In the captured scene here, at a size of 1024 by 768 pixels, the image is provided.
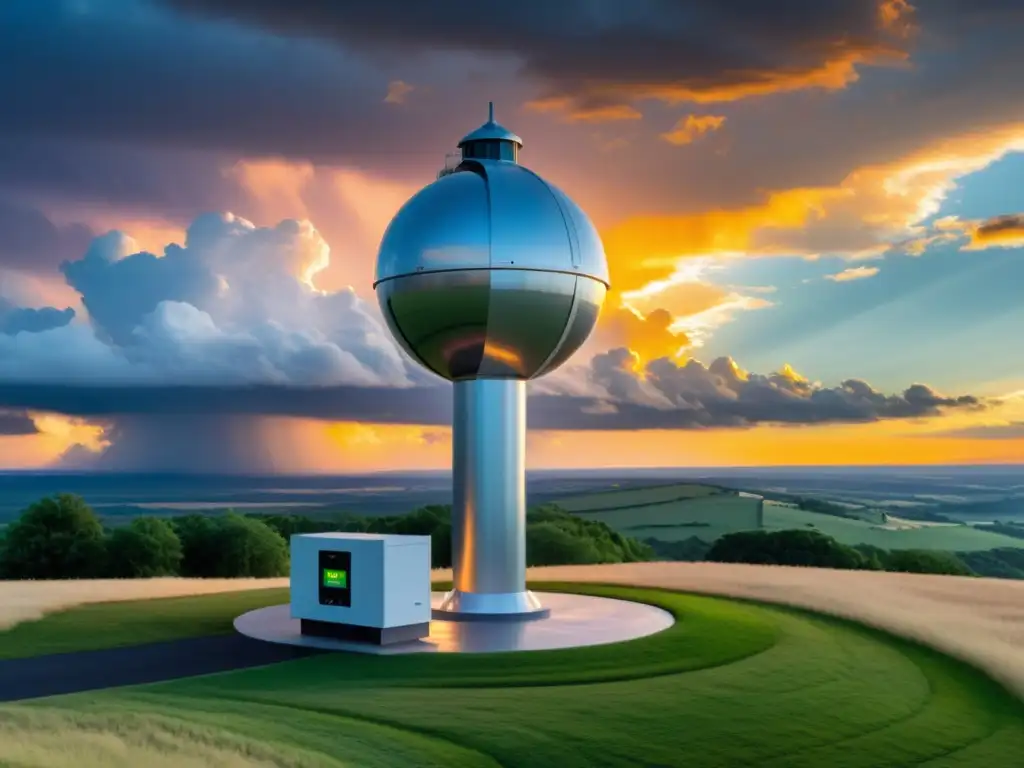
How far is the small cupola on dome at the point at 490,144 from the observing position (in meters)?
25.1

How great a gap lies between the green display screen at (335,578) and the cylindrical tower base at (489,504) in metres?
3.60

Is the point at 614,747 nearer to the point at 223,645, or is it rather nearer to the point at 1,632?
the point at 223,645

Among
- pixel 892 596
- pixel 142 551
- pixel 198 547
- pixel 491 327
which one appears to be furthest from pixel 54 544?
pixel 892 596

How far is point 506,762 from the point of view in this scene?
13492 mm

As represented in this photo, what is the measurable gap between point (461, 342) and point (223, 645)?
7863 mm

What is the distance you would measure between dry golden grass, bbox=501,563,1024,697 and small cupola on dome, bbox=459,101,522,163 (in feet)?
41.2

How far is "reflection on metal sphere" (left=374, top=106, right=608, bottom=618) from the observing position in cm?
2298

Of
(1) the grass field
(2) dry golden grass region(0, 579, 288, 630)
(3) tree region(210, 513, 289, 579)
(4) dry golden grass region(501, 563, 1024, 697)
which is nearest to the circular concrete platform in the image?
(1) the grass field

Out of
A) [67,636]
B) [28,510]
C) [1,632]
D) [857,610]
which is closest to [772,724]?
[857,610]

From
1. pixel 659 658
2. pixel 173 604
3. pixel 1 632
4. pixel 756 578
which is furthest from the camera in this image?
pixel 756 578

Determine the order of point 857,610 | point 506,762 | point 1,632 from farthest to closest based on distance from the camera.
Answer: point 857,610
point 1,632
point 506,762

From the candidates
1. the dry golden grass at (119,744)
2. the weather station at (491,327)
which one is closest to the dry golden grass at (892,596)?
the weather station at (491,327)

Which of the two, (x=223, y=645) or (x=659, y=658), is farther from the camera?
(x=223, y=645)

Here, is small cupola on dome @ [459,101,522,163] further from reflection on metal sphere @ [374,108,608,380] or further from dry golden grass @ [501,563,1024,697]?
dry golden grass @ [501,563,1024,697]
